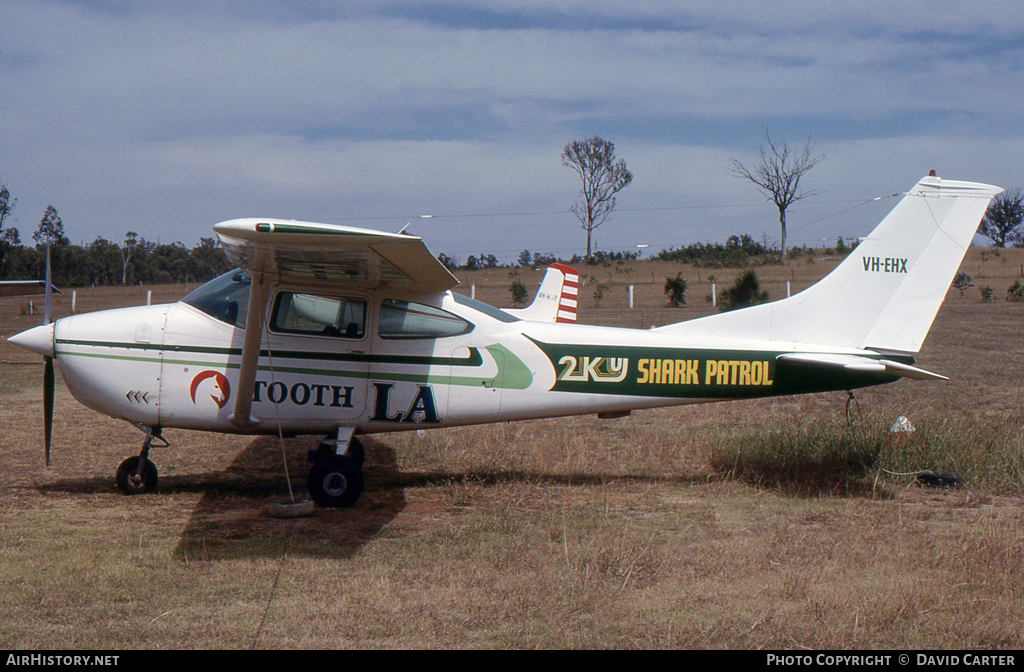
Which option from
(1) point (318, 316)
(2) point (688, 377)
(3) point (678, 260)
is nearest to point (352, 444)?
(1) point (318, 316)

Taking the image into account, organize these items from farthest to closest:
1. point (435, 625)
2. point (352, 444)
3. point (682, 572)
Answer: point (352, 444)
point (682, 572)
point (435, 625)

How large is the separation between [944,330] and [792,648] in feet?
73.0

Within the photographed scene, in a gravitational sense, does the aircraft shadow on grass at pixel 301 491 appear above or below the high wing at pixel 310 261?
below

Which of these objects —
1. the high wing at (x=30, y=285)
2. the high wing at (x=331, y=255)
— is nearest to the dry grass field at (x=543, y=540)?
the high wing at (x=30, y=285)

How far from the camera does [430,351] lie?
730 cm

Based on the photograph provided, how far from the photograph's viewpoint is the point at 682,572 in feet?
17.4

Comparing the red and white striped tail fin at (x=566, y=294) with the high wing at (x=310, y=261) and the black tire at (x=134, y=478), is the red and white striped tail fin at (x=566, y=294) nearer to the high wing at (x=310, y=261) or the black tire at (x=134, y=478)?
the high wing at (x=310, y=261)

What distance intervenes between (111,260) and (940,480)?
252ft

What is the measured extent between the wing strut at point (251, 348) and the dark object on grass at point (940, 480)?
6.46 meters

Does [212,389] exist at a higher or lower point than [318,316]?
lower

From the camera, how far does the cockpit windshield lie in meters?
7.14

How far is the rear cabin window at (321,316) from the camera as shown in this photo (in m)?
7.09

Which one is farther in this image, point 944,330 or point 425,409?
point 944,330
